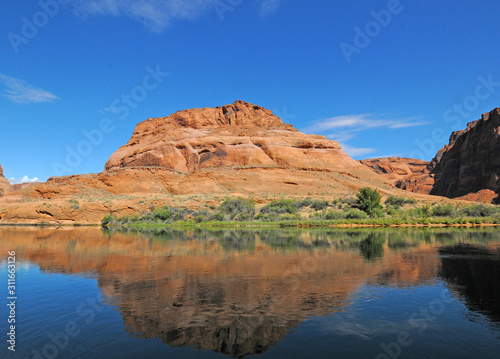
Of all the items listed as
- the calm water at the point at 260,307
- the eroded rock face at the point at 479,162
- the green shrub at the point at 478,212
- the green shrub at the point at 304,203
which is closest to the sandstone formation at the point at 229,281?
the calm water at the point at 260,307

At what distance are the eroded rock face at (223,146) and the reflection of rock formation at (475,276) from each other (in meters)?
56.4

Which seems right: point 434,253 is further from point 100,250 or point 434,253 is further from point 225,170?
point 225,170

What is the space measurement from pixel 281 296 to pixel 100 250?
14174 millimetres

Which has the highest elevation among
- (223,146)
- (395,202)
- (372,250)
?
(223,146)

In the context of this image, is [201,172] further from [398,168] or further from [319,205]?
[398,168]

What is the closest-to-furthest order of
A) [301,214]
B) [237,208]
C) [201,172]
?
[301,214] → [237,208] → [201,172]

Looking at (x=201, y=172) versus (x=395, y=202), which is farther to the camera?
(x=201, y=172)

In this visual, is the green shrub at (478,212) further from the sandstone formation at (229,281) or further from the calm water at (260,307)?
the calm water at (260,307)

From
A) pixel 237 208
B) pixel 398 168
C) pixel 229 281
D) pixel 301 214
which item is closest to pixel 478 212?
pixel 301 214

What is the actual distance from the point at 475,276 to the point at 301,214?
110 ft

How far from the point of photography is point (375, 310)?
27.4 feet

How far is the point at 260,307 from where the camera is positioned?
28.0 ft

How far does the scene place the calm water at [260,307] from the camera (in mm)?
6398

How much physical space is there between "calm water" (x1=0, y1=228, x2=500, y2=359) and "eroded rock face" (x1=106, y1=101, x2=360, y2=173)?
5917cm
